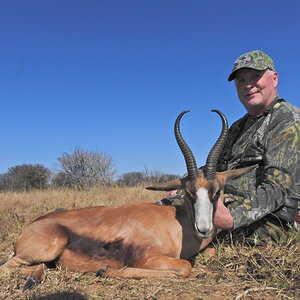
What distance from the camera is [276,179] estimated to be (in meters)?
4.62

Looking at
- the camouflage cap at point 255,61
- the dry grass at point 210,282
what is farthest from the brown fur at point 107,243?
the camouflage cap at point 255,61

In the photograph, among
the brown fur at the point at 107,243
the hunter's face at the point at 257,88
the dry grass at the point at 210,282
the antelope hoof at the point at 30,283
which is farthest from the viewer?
the hunter's face at the point at 257,88

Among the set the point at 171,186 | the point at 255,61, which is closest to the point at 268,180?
the point at 171,186

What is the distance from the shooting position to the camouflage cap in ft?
17.2

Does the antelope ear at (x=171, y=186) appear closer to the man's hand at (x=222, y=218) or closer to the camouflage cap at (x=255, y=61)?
the man's hand at (x=222, y=218)

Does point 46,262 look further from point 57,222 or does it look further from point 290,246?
point 290,246

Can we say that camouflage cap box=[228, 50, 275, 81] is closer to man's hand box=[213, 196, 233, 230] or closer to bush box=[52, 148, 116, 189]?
man's hand box=[213, 196, 233, 230]

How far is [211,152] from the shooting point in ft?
15.7

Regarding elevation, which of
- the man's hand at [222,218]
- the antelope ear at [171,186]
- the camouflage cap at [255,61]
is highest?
the camouflage cap at [255,61]

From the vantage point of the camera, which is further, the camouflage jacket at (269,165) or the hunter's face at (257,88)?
the hunter's face at (257,88)

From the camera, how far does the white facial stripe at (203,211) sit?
398cm

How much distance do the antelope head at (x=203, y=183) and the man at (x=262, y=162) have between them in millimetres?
239

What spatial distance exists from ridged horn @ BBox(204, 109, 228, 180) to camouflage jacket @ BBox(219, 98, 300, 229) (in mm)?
563

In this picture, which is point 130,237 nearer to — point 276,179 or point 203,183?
point 203,183
